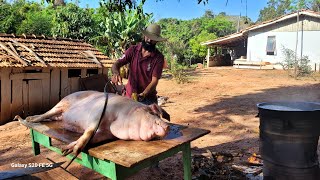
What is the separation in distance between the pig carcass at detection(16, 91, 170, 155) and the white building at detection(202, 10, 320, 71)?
1933 centimetres

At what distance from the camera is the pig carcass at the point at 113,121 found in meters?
2.59

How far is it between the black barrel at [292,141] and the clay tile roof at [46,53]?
673 centimetres

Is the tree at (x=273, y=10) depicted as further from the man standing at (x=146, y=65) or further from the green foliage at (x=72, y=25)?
the man standing at (x=146, y=65)

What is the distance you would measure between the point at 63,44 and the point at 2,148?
4.98 metres

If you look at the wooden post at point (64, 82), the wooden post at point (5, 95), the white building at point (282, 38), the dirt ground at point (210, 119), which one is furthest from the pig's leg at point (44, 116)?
the white building at point (282, 38)

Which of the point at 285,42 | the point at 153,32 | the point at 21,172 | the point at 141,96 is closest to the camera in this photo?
the point at 21,172

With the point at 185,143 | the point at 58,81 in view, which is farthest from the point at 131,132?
the point at 58,81

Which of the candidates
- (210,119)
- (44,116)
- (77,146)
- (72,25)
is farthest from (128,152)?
(72,25)

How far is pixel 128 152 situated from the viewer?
237cm

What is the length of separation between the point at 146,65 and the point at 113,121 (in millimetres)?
1700

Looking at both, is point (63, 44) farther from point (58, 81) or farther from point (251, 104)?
point (251, 104)

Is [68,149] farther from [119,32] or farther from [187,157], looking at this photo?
[119,32]

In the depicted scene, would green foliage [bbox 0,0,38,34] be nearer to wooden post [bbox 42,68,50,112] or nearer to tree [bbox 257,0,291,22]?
wooden post [bbox 42,68,50,112]

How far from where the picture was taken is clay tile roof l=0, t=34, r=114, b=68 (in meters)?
8.26
